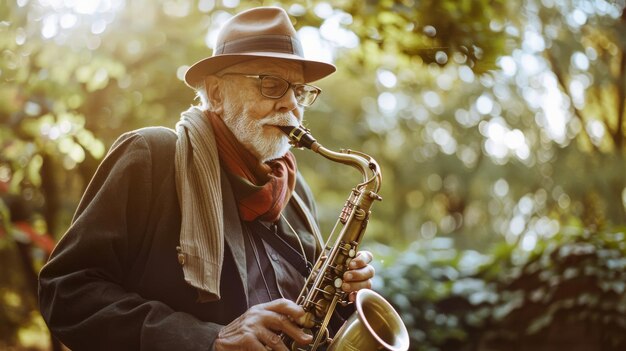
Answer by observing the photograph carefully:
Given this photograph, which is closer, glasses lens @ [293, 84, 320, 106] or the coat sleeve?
the coat sleeve

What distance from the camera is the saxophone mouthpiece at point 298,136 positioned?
2.82 metres

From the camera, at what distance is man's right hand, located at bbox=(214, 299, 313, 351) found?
2.26 m

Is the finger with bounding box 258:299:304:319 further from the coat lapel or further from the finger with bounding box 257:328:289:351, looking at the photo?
the coat lapel

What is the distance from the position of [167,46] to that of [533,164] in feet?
18.6

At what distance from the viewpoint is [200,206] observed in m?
2.57

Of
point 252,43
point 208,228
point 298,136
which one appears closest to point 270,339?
point 208,228

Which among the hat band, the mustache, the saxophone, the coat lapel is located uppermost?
the hat band

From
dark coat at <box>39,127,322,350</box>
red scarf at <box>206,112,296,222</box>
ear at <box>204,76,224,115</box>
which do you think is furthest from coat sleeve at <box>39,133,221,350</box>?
ear at <box>204,76,224,115</box>

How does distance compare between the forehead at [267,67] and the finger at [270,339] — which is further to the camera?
the forehead at [267,67]

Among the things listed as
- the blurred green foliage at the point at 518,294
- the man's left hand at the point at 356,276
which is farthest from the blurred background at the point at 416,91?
the man's left hand at the point at 356,276

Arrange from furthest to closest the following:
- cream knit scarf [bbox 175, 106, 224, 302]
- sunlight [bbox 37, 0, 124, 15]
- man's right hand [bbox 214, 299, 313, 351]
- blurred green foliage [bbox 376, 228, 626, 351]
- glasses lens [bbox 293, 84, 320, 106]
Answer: sunlight [bbox 37, 0, 124, 15] → blurred green foliage [bbox 376, 228, 626, 351] → glasses lens [bbox 293, 84, 320, 106] → cream knit scarf [bbox 175, 106, 224, 302] → man's right hand [bbox 214, 299, 313, 351]

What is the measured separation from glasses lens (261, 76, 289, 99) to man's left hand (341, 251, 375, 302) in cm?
77

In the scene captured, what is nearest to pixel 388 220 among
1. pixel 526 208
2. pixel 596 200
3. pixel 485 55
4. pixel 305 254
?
pixel 526 208

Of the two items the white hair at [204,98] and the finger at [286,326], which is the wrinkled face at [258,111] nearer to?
the white hair at [204,98]
